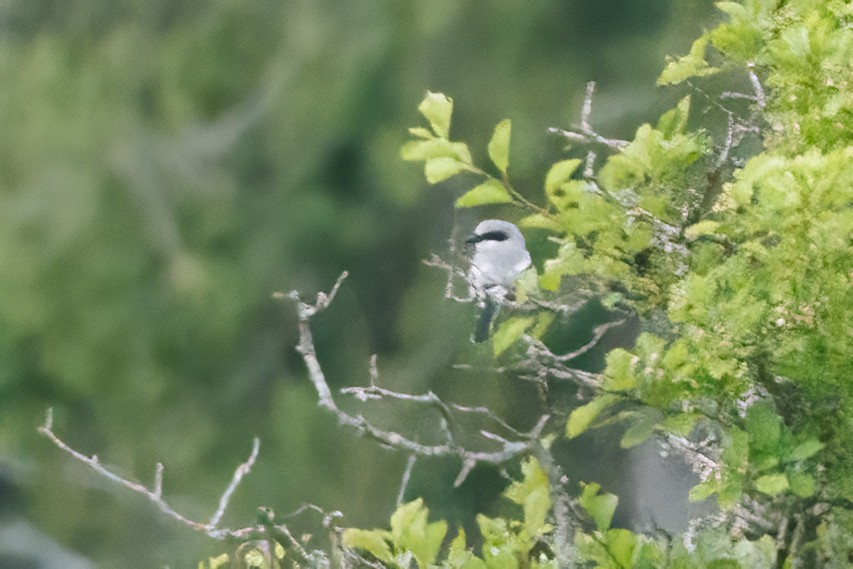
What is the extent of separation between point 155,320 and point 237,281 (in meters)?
0.13

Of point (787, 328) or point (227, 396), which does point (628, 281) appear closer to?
point (787, 328)

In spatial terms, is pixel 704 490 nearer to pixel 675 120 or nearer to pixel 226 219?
pixel 675 120

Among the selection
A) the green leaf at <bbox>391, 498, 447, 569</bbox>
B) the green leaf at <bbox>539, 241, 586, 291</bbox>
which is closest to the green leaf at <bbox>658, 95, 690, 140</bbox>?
the green leaf at <bbox>539, 241, 586, 291</bbox>

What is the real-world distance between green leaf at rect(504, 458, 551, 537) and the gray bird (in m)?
0.13

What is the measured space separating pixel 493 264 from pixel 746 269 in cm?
29

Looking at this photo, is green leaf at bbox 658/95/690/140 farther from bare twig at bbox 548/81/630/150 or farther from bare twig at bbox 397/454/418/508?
bare twig at bbox 397/454/418/508

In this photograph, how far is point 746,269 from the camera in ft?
1.48

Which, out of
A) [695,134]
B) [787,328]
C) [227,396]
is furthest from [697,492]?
[227,396]

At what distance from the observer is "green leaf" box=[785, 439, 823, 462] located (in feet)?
1.41

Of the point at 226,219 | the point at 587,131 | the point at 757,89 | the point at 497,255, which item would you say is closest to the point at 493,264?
the point at 497,255

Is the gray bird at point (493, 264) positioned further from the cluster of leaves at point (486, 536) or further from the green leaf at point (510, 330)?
the cluster of leaves at point (486, 536)

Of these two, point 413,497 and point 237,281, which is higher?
point 237,281

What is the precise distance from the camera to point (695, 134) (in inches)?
22.8

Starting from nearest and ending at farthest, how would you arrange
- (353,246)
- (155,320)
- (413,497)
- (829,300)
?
(829,300), (413,497), (353,246), (155,320)
